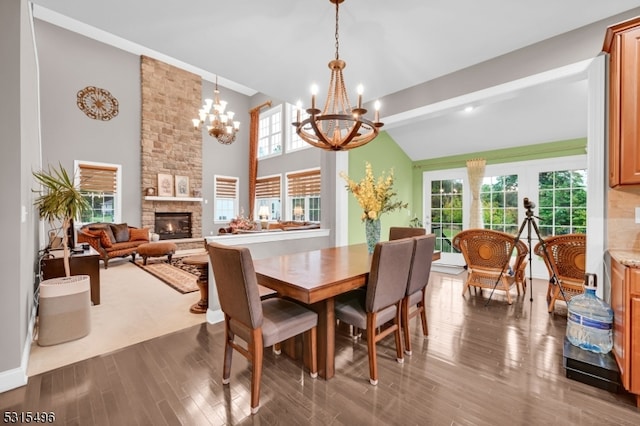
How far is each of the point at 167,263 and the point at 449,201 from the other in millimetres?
6008

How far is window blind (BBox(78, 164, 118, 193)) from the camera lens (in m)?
6.45

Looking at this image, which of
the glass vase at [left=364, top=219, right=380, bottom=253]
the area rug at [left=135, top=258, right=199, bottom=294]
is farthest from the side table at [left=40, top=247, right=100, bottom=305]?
the glass vase at [left=364, top=219, right=380, bottom=253]

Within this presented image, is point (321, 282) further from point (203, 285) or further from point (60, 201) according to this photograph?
point (60, 201)

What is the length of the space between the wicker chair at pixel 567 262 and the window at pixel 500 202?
1868mm

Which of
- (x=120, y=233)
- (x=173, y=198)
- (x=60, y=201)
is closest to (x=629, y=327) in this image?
(x=60, y=201)

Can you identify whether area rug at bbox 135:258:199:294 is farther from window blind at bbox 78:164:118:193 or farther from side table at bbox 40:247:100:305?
window blind at bbox 78:164:118:193

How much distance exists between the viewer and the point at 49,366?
2.02m

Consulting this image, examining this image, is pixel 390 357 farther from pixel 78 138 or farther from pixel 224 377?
pixel 78 138

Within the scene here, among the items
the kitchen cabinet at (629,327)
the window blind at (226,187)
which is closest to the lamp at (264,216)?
the window blind at (226,187)

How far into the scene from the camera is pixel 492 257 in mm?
3367

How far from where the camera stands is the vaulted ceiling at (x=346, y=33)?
208cm

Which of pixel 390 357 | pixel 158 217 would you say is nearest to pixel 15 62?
pixel 390 357

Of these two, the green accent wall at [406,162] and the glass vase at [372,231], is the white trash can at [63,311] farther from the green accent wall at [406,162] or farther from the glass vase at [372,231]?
the green accent wall at [406,162]

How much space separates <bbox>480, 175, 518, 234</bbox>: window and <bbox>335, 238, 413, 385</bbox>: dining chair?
12.5 feet
